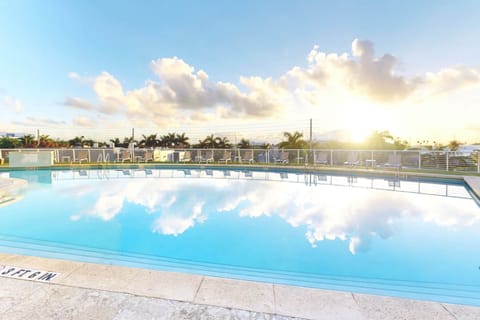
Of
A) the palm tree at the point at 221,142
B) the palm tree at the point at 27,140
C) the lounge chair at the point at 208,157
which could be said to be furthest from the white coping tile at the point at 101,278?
the palm tree at the point at 27,140

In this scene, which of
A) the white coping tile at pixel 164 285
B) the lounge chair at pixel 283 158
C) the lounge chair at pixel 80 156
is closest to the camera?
the white coping tile at pixel 164 285

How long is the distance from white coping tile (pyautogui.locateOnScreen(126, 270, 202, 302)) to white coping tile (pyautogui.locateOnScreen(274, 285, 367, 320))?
60 centimetres

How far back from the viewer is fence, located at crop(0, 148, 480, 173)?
30.7 ft

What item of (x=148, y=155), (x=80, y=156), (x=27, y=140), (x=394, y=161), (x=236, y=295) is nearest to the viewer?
(x=236, y=295)

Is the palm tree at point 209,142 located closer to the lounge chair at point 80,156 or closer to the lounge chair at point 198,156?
the lounge chair at point 198,156

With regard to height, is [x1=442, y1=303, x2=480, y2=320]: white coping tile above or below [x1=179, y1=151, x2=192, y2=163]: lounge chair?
below

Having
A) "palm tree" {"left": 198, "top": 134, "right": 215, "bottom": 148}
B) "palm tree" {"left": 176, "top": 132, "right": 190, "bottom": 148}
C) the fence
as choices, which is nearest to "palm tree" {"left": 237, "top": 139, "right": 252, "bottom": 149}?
"palm tree" {"left": 198, "top": 134, "right": 215, "bottom": 148}

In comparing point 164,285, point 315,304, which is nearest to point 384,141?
point 315,304

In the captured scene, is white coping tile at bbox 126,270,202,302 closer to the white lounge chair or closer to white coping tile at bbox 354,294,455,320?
white coping tile at bbox 354,294,455,320

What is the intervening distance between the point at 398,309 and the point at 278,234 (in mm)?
2144

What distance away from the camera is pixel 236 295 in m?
1.62

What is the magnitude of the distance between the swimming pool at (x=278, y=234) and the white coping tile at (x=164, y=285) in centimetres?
57

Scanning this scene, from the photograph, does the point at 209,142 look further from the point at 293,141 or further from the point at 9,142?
the point at 9,142

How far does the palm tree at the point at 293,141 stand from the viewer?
17047 mm
